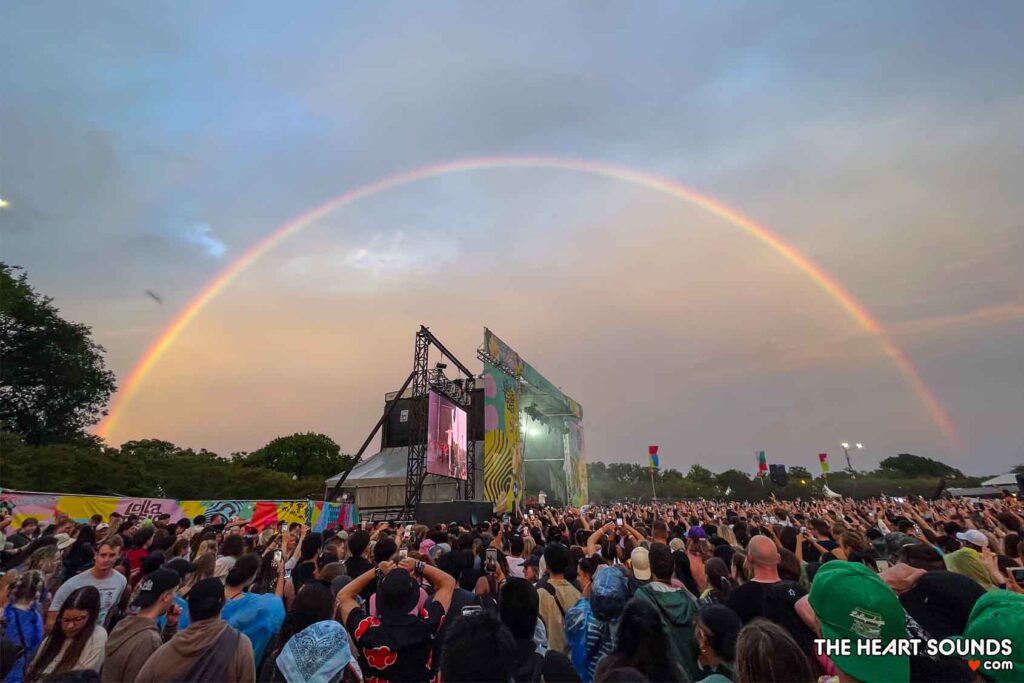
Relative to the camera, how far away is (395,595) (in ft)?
8.87

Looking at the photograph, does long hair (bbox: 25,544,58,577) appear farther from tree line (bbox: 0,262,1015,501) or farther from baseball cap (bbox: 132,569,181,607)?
tree line (bbox: 0,262,1015,501)

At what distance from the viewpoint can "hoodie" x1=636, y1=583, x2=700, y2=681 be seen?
118 inches

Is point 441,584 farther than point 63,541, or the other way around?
point 63,541

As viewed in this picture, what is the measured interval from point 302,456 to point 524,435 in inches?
1222

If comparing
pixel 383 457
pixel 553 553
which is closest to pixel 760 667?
pixel 553 553

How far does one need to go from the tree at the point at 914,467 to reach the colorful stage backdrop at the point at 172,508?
79594 millimetres

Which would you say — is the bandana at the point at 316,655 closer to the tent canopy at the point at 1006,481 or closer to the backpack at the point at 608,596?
the backpack at the point at 608,596

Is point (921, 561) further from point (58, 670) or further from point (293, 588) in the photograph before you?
point (58, 670)

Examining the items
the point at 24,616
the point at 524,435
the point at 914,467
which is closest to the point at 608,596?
the point at 24,616

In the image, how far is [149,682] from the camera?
229cm

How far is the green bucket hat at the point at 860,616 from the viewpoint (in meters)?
1.55

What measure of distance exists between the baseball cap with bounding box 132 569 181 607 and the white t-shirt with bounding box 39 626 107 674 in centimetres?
33

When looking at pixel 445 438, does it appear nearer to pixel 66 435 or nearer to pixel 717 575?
→ pixel 717 575

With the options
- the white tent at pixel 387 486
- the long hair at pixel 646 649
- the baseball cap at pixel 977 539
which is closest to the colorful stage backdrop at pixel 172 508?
the white tent at pixel 387 486
